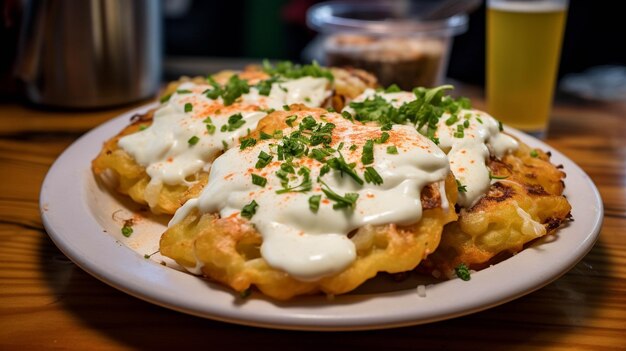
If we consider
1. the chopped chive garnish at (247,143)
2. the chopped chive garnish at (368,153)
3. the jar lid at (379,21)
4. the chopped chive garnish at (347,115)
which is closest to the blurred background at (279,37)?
the jar lid at (379,21)

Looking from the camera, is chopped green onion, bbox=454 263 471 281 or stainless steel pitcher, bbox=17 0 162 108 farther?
stainless steel pitcher, bbox=17 0 162 108

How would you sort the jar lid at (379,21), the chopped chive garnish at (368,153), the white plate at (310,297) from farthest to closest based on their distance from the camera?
the jar lid at (379,21) → the chopped chive garnish at (368,153) → the white plate at (310,297)

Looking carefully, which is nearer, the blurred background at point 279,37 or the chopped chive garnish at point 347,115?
the chopped chive garnish at point 347,115

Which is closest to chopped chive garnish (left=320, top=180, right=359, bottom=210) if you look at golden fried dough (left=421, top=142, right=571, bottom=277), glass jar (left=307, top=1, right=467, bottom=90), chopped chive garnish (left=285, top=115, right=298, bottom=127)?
golden fried dough (left=421, top=142, right=571, bottom=277)

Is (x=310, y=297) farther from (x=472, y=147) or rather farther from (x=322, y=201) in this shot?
(x=472, y=147)

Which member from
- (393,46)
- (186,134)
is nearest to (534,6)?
(393,46)

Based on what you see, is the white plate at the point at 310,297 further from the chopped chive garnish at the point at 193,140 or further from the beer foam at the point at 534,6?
the beer foam at the point at 534,6

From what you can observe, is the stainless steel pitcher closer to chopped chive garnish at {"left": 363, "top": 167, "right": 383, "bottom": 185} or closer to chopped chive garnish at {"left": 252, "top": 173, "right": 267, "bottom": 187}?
chopped chive garnish at {"left": 252, "top": 173, "right": 267, "bottom": 187}
